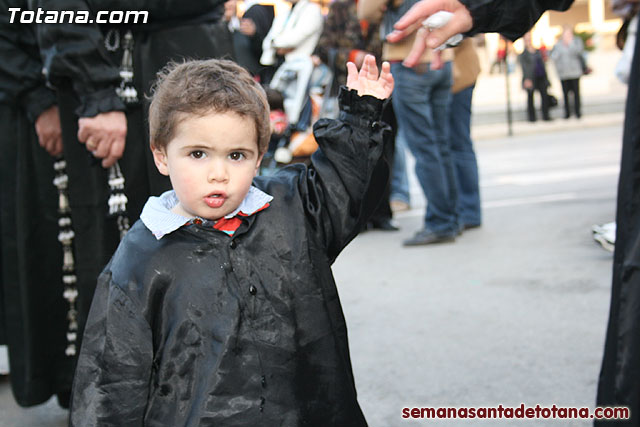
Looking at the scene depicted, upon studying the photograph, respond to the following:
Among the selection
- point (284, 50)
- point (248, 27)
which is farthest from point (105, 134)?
point (248, 27)

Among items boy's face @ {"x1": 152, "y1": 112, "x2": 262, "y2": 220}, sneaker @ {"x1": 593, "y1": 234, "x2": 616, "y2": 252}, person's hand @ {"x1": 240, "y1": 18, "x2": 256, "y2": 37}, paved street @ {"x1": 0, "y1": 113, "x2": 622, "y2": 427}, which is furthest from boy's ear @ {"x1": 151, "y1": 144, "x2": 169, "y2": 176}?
person's hand @ {"x1": 240, "y1": 18, "x2": 256, "y2": 37}

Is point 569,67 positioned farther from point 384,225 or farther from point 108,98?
point 108,98

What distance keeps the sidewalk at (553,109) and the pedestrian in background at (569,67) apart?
1.33ft

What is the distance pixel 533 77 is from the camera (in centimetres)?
2108

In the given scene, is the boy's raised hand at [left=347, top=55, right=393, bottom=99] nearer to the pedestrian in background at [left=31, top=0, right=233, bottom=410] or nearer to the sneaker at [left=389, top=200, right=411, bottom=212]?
the pedestrian in background at [left=31, top=0, right=233, bottom=410]

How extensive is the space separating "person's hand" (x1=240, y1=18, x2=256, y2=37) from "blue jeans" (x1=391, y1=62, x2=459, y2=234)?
3.38m

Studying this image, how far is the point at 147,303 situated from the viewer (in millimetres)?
2107

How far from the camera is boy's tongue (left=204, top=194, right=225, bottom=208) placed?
2.08 metres

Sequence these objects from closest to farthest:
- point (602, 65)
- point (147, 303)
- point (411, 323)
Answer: point (147, 303)
point (411, 323)
point (602, 65)

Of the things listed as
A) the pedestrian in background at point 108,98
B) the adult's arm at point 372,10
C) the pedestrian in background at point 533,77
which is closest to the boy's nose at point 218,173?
the pedestrian in background at point 108,98

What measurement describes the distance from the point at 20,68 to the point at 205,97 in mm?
1479

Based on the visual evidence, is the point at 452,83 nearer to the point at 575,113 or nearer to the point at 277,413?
the point at 277,413

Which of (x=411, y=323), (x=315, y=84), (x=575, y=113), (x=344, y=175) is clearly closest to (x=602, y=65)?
(x=575, y=113)

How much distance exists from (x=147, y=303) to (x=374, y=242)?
4734 mm
